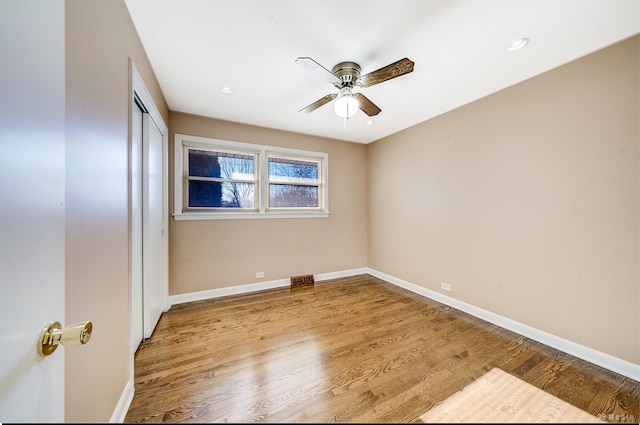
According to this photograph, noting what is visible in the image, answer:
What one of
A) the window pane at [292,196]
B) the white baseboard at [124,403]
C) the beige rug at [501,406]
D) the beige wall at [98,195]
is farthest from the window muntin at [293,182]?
the beige rug at [501,406]

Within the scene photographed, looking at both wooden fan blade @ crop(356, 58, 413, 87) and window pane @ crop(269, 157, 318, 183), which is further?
window pane @ crop(269, 157, 318, 183)

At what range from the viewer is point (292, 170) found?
3834mm

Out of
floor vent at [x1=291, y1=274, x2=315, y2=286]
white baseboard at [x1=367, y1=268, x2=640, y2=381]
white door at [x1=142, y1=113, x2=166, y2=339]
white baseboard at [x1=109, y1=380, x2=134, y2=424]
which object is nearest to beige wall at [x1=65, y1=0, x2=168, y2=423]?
white baseboard at [x1=109, y1=380, x2=134, y2=424]

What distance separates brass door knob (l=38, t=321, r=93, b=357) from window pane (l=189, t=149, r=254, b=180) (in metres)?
2.82

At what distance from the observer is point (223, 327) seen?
2412mm

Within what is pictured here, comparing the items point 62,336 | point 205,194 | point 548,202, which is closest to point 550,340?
point 548,202

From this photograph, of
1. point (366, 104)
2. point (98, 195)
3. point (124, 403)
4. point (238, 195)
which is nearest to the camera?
point (98, 195)

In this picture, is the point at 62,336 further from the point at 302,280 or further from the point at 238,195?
the point at 302,280

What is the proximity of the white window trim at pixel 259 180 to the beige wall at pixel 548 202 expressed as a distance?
63.5 inches

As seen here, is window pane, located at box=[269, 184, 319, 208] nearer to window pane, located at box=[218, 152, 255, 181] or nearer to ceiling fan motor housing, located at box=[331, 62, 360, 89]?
window pane, located at box=[218, 152, 255, 181]

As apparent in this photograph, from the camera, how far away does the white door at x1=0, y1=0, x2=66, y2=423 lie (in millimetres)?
567

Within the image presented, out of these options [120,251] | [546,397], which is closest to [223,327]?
[120,251]

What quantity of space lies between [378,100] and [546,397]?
277 centimetres

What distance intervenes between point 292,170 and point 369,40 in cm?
234
